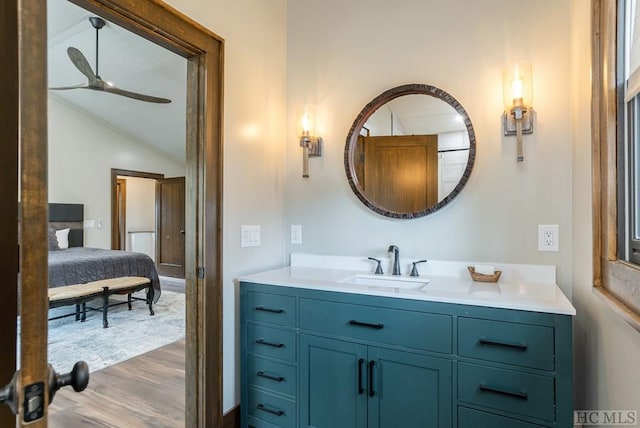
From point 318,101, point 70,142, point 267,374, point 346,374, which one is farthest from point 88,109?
point 346,374

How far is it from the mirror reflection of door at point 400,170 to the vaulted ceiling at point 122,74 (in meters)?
2.40

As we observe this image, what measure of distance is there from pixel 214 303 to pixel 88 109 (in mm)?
5135

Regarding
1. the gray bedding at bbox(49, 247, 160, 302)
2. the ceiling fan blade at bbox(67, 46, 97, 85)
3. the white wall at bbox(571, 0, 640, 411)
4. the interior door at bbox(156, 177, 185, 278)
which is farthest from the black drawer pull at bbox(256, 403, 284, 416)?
the interior door at bbox(156, 177, 185, 278)

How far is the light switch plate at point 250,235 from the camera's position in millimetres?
2072

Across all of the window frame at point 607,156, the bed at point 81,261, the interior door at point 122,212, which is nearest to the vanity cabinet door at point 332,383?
the window frame at point 607,156

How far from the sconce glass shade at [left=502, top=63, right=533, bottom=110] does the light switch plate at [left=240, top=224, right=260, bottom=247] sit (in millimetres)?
1565

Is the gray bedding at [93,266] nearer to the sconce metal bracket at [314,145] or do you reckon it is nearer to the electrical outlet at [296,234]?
the electrical outlet at [296,234]

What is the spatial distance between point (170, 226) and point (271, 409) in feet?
18.9

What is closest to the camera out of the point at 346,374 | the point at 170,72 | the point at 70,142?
the point at 346,374

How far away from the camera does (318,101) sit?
2.37 meters

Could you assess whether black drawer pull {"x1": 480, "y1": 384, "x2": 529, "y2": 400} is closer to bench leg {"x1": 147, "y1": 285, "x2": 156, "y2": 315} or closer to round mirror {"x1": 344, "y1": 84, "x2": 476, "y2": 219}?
round mirror {"x1": 344, "y1": 84, "x2": 476, "y2": 219}

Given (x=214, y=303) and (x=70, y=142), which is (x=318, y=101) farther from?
(x=70, y=142)

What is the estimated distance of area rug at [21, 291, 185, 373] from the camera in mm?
3035

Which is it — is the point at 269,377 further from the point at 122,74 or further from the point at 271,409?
the point at 122,74
